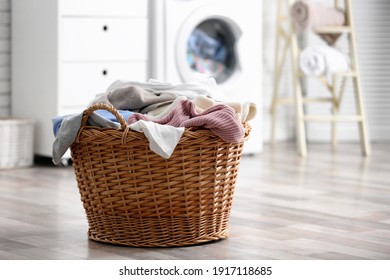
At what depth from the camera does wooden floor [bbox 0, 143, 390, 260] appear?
2.07m

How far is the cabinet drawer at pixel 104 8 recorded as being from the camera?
3.53 m

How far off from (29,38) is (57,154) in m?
1.73

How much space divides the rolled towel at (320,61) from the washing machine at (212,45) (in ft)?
0.81

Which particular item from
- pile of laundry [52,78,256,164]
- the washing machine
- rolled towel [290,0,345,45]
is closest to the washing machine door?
the washing machine

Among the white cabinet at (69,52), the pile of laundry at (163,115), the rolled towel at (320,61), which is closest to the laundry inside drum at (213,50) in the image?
the white cabinet at (69,52)

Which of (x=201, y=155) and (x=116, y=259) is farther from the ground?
(x=201, y=155)

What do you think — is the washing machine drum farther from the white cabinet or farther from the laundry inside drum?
the white cabinet

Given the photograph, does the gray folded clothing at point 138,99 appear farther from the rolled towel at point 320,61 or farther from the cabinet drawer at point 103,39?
the rolled towel at point 320,61

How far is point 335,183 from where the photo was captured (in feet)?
10.7

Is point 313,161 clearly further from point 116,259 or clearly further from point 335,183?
point 116,259

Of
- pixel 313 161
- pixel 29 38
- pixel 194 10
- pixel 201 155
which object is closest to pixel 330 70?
pixel 313 161

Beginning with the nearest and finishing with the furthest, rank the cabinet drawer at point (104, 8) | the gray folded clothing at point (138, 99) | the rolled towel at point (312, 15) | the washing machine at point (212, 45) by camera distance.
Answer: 1. the gray folded clothing at point (138, 99)
2. the cabinet drawer at point (104, 8)
3. the washing machine at point (212, 45)
4. the rolled towel at point (312, 15)

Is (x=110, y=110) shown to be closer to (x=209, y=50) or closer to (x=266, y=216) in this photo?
(x=266, y=216)

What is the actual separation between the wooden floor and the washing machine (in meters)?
0.41
